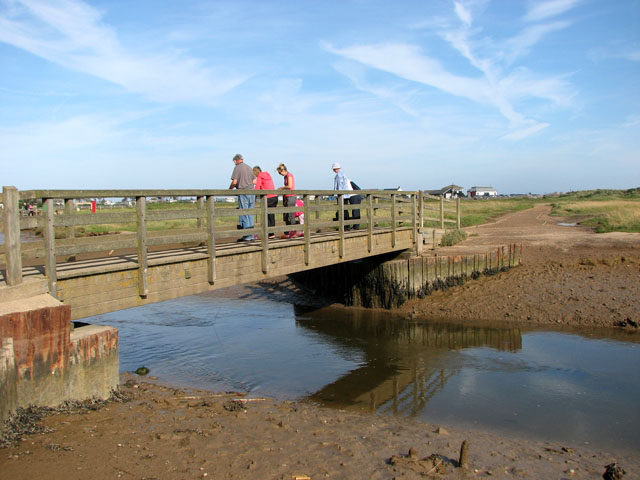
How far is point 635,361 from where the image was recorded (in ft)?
35.7

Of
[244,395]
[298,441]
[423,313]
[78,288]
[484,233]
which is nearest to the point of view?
[298,441]

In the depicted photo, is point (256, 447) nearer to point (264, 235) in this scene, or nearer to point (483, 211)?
point (264, 235)

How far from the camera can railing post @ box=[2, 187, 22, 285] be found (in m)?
6.36

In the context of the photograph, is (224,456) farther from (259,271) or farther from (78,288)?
(259,271)

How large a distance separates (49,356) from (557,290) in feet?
42.7

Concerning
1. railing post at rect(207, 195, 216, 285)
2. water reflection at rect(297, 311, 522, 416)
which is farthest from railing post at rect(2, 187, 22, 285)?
water reflection at rect(297, 311, 522, 416)

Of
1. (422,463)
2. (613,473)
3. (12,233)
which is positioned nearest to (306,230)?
(12,233)

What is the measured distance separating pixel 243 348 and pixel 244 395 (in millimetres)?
3645

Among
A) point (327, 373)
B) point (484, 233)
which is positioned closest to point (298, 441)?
point (327, 373)

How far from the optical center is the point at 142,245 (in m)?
8.01

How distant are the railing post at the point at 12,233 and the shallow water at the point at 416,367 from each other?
4055 millimetres

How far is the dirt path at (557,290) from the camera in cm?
1399

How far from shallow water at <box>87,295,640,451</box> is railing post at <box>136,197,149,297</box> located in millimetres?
2400

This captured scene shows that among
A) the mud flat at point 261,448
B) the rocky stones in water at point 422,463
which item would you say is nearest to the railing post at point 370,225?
the mud flat at point 261,448
